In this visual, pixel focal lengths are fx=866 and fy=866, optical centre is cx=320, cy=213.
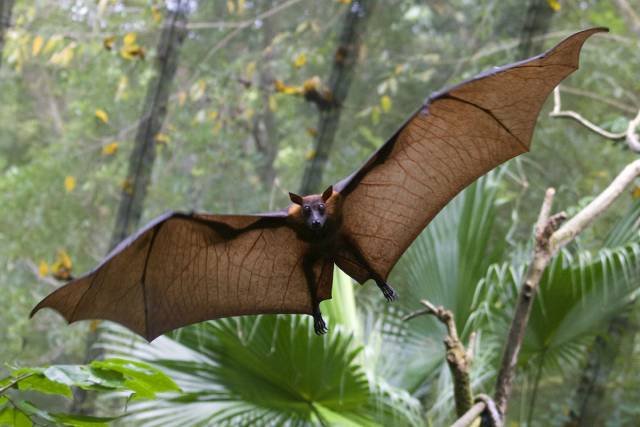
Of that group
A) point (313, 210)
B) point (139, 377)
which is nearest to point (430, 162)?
point (313, 210)

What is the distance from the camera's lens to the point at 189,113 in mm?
9344

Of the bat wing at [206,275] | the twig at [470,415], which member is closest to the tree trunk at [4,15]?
the bat wing at [206,275]

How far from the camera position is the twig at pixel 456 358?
232cm

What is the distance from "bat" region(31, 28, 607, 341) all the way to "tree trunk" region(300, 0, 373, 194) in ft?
9.46

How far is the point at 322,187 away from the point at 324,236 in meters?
4.30

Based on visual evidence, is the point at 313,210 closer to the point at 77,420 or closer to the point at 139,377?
the point at 139,377

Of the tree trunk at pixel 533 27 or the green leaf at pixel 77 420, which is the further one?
the tree trunk at pixel 533 27

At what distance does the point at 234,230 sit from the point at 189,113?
24.5ft

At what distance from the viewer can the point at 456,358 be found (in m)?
2.39

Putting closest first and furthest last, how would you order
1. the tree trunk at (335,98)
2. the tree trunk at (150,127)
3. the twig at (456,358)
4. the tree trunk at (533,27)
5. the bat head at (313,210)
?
1. the bat head at (313,210)
2. the twig at (456,358)
3. the tree trunk at (335,98)
4. the tree trunk at (533,27)
5. the tree trunk at (150,127)

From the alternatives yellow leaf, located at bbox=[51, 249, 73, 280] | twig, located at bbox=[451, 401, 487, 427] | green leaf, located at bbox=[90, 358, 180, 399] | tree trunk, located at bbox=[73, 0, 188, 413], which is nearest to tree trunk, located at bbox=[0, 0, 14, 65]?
yellow leaf, located at bbox=[51, 249, 73, 280]

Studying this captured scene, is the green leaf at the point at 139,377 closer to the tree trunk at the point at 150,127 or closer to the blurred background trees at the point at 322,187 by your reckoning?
the blurred background trees at the point at 322,187

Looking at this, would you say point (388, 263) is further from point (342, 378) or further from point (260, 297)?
point (342, 378)

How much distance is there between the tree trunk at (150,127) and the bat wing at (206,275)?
325 cm
